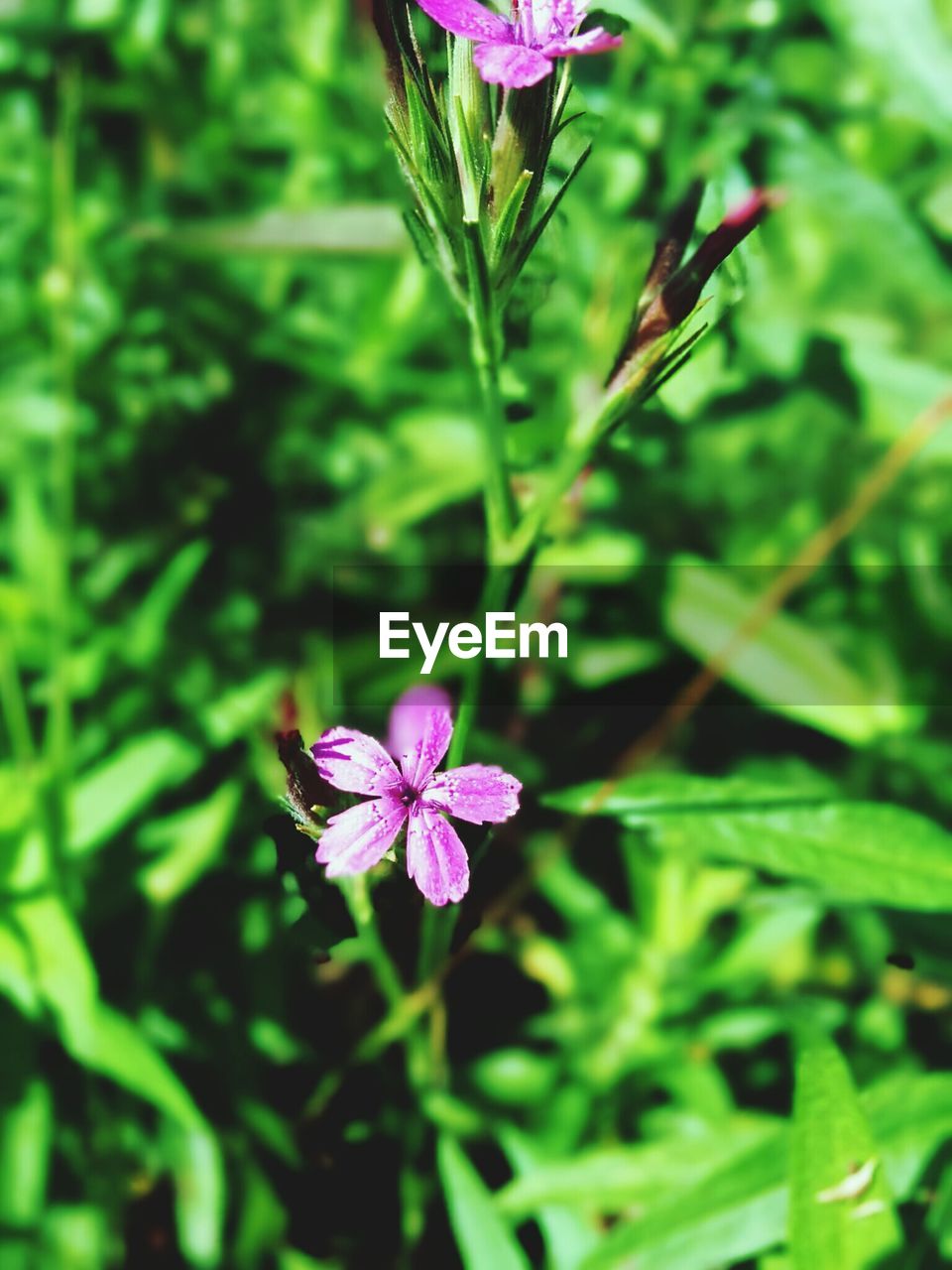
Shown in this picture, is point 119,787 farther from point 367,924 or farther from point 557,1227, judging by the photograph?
point 557,1227

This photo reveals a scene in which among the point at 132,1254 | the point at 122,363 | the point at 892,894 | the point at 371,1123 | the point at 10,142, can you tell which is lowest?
the point at 132,1254

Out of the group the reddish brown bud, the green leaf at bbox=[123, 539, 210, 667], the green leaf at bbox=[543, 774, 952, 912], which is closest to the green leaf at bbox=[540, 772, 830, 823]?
the green leaf at bbox=[543, 774, 952, 912]

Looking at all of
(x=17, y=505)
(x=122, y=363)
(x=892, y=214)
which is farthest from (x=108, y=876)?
(x=892, y=214)

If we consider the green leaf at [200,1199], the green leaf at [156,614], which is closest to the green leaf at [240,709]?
the green leaf at [156,614]

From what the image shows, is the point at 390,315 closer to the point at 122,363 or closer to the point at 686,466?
the point at 122,363

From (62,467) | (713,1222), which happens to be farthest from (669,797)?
(62,467)

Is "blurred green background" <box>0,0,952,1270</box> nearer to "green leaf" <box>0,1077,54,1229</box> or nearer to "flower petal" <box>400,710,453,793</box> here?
"green leaf" <box>0,1077,54,1229</box>

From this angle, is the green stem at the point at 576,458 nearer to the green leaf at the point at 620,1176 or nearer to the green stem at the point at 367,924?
the green stem at the point at 367,924
